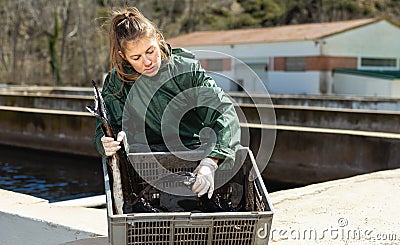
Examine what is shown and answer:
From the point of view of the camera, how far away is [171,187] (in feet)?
9.53

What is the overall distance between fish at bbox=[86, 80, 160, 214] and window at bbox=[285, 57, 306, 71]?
27.7 metres

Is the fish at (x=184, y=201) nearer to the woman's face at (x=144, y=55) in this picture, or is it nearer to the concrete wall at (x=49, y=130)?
the woman's face at (x=144, y=55)

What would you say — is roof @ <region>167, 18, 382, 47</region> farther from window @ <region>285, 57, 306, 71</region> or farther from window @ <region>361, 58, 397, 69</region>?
window @ <region>361, 58, 397, 69</region>

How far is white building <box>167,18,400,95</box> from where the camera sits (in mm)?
29609

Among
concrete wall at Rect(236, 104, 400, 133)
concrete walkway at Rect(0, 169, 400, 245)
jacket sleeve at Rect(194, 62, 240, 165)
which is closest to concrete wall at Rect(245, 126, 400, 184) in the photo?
concrete wall at Rect(236, 104, 400, 133)

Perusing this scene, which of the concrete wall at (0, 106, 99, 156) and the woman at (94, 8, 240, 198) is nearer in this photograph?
the woman at (94, 8, 240, 198)

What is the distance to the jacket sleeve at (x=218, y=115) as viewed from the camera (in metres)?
2.58

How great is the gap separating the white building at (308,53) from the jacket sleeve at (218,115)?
25123 mm

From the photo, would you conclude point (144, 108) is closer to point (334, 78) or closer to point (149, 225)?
point (149, 225)

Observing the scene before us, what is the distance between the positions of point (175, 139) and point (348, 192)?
221 centimetres

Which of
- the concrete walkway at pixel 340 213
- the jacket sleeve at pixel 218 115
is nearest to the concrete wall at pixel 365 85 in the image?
the concrete walkway at pixel 340 213

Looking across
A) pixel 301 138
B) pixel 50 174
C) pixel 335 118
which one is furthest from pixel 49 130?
pixel 335 118

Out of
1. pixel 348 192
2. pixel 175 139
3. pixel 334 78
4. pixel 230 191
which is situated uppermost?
pixel 175 139

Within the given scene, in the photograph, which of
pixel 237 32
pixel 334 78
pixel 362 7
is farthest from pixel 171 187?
pixel 362 7
